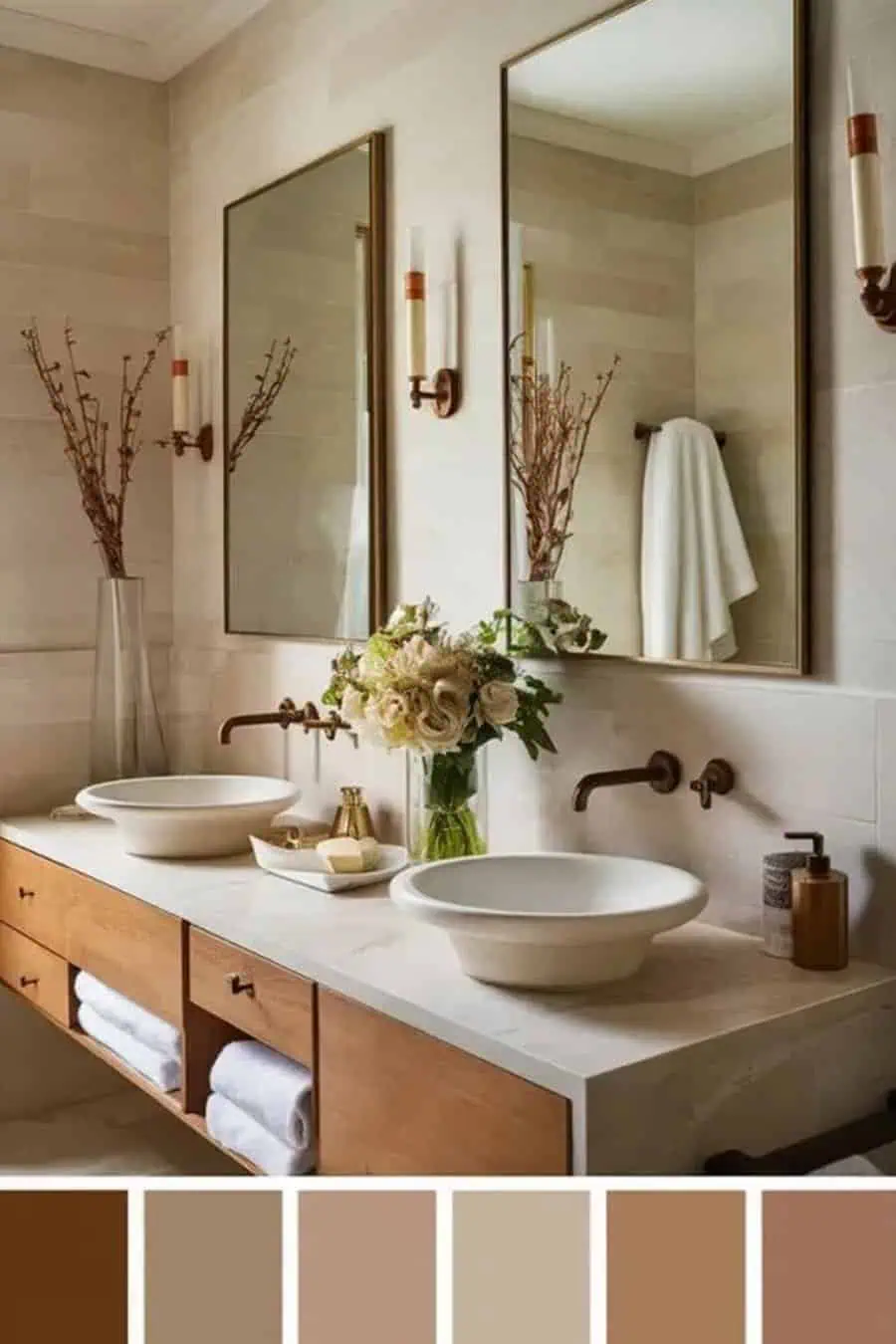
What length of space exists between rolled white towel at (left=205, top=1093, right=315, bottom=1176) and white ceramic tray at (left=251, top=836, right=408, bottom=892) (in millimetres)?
348

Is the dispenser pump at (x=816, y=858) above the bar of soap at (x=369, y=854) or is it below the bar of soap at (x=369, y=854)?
above

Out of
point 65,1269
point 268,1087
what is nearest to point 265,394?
point 268,1087

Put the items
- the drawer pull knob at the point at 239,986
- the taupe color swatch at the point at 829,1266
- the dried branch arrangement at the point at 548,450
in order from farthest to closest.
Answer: the dried branch arrangement at the point at 548,450 < the drawer pull knob at the point at 239,986 < the taupe color swatch at the point at 829,1266

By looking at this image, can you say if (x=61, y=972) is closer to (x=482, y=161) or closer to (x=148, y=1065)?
(x=148, y=1065)

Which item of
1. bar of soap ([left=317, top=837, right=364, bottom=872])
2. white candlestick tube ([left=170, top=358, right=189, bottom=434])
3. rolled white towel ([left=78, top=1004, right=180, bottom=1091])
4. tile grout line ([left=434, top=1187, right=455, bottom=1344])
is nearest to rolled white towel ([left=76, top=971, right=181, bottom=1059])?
rolled white towel ([left=78, top=1004, right=180, bottom=1091])

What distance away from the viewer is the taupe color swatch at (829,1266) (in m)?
1.25

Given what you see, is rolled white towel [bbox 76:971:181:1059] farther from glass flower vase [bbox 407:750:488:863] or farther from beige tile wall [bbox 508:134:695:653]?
beige tile wall [bbox 508:134:695:653]

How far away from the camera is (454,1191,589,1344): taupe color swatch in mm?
1276

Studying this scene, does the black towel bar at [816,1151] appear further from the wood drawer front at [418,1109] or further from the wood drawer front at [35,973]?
the wood drawer front at [35,973]

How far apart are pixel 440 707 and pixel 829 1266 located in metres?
0.90

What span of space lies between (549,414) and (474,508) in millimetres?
244

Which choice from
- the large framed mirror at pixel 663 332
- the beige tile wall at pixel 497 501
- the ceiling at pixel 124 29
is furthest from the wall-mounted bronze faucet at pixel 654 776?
the ceiling at pixel 124 29

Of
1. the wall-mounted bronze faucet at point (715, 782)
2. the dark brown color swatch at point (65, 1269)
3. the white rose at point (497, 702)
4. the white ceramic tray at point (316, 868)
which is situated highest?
the white rose at point (497, 702)

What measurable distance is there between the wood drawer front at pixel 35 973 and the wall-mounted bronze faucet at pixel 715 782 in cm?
133
